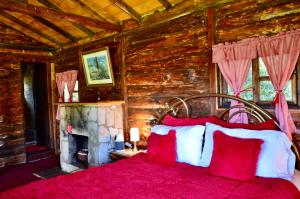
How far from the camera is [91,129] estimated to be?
14.7 feet

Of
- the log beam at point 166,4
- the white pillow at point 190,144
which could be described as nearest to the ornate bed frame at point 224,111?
the white pillow at point 190,144

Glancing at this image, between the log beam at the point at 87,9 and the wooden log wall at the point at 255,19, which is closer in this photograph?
the wooden log wall at the point at 255,19

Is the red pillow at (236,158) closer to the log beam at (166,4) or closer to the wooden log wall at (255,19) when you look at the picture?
the wooden log wall at (255,19)

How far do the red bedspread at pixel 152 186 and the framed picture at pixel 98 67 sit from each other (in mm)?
2562

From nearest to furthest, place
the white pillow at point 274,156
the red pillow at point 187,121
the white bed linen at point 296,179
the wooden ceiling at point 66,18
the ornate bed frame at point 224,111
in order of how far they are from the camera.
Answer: the white bed linen at point 296,179 < the white pillow at point 274,156 < the ornate bed frame at point 224,111 < the red pillow at point 187,121 < the wooden ceiling at point 66,18

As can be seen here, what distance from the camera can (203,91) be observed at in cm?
360

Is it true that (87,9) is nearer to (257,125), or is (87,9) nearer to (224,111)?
(224,111)

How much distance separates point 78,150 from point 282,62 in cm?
405

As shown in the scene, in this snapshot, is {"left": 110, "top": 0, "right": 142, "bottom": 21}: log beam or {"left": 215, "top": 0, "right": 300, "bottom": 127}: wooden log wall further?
{"left": 110, "top": 0, "right": 142, "bottom": 21}: log beam

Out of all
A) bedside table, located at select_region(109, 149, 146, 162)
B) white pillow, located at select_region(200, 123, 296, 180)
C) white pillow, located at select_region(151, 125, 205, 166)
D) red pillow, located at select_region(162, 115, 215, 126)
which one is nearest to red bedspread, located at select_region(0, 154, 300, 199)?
white pillow, located at select_region(200, 123, 296, 180)

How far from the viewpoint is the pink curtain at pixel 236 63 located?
3059 mm

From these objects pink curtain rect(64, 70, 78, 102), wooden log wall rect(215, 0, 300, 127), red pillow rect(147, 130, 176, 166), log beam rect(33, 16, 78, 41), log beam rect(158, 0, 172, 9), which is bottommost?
red pillow rect(147, 130, 176, 166)

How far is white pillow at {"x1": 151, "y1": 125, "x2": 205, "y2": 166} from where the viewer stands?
2977mm

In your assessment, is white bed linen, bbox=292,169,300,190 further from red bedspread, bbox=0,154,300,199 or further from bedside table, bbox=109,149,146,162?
bedside table, bbox=109,149,146,162
